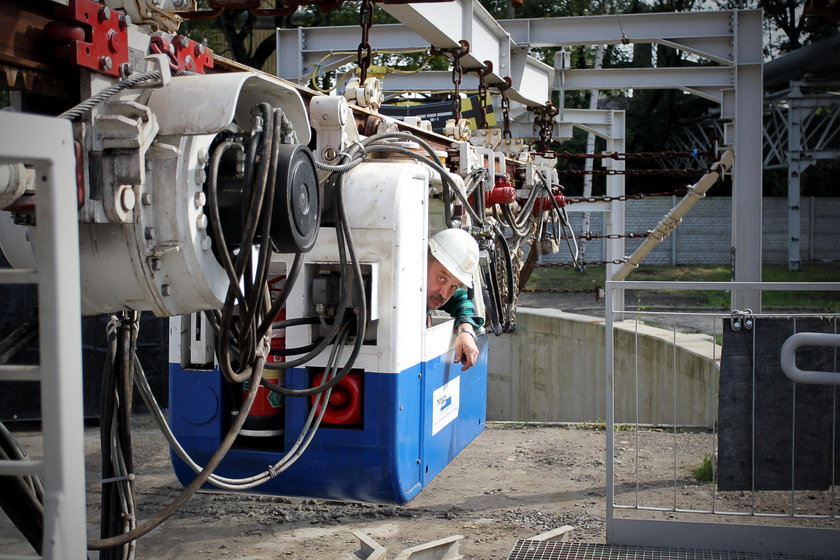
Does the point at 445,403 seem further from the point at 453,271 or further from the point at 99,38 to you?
the point at 99,38

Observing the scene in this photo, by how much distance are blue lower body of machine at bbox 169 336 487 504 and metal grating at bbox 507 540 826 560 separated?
2.36ft

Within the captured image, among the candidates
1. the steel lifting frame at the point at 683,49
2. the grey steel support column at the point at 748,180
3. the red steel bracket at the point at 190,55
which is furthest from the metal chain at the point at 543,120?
the red steel bracket at the point at 190,55

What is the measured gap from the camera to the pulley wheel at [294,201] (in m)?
3.06

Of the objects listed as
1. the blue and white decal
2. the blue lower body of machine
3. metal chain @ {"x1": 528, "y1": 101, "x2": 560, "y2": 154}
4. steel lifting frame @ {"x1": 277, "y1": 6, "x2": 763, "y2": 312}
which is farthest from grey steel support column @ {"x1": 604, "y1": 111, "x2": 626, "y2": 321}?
the blue lower body of machine

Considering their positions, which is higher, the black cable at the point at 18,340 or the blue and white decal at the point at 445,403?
the black cable at the point at 18,340

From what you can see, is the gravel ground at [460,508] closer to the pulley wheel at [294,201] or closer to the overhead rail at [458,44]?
the pulley wheel at [294,201]

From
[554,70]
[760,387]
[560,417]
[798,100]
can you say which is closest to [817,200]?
[798,100]

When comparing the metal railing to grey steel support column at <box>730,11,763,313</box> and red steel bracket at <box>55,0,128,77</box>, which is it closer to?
red steel bracket at <box>55,0,128,77</box>

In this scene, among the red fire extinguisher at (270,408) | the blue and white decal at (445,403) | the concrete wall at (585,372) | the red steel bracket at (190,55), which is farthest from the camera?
the concrete wall at (585,372)

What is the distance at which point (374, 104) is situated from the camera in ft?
18.4

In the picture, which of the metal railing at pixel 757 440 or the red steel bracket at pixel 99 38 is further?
the metal railing at pixel 757 440

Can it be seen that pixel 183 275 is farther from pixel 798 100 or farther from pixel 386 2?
pixel 798 100

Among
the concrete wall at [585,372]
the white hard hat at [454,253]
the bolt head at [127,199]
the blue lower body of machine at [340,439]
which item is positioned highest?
the bolt head at [127,199]

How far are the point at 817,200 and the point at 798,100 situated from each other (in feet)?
14.7
